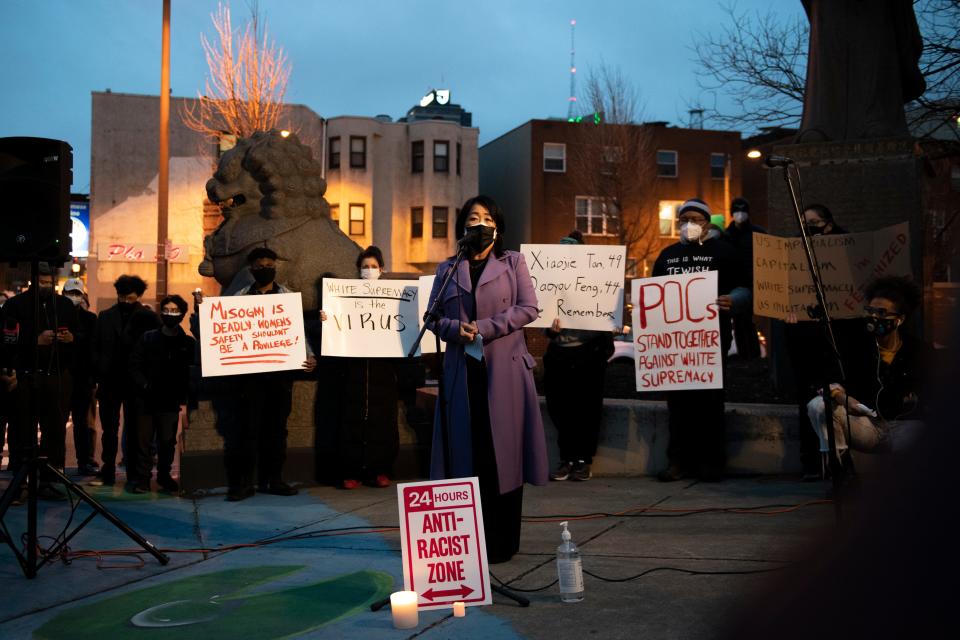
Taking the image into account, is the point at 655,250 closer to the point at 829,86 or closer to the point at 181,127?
the point at 181,127

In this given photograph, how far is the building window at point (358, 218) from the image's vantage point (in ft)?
152

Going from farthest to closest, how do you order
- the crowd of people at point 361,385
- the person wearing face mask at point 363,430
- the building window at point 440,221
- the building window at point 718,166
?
the building window at point 718,166 < the building window at point 440,221 < the person wearing face mask at point 363,430 < the crowd of people at point 361,385

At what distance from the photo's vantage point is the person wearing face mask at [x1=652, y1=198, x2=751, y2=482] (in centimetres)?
809

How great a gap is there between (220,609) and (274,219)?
16.0ft

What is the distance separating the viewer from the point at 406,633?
4.48 meters

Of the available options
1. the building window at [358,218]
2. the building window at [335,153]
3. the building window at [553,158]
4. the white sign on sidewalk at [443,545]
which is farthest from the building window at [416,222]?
the white sign on sidewalk at [443,545]

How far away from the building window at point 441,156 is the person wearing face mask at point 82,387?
125 feet

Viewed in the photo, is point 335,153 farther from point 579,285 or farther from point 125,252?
point 579,285

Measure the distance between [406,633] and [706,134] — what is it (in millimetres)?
48589

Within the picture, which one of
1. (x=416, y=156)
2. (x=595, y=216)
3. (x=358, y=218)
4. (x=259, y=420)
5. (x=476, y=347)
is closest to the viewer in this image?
(x=476, y=347)

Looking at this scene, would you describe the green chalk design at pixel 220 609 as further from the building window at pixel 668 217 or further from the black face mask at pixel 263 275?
the building window at pixel 668 217

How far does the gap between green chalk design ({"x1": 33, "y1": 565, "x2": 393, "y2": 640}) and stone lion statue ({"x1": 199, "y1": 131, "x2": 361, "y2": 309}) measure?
3.94 metres

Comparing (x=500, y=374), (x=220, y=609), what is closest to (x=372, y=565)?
(x=220, y=609)

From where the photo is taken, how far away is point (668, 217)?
48625mm
